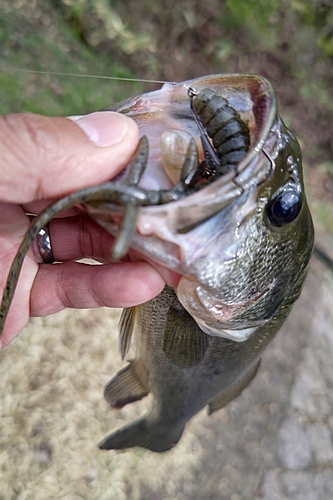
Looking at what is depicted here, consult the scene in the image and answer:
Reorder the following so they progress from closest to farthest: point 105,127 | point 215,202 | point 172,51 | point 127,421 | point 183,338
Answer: point 215,202
point 105,127
point 183,338
point 127,421
point 172,51

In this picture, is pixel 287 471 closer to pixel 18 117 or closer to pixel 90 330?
pixel 90 330

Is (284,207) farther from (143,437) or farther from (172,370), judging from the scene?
(143,437)

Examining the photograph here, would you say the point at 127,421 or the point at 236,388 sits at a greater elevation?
the point at 236,388

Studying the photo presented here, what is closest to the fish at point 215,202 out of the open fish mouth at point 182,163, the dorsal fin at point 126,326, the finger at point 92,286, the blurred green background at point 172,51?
the open fish mouth at point 182,163

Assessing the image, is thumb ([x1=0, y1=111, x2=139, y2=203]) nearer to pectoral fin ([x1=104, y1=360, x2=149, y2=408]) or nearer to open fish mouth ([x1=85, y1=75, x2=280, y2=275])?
open fish mouth ([x1=85, y1=75, x2=280, y2=275])

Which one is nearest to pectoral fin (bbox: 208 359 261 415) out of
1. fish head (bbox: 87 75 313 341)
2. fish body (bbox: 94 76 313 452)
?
fish body (bbox: 94 76 313 452)

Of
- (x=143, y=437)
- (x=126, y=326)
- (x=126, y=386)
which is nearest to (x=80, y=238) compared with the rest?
(x=126, y=326)

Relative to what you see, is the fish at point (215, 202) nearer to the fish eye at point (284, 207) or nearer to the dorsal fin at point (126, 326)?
the fish eye at point (284, 207)
